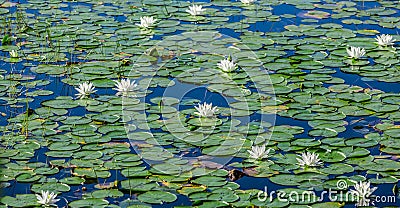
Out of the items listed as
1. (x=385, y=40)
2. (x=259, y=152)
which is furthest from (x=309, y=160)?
(x=385, y=40)

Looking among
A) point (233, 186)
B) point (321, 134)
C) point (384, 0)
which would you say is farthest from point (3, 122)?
point (384, 0)

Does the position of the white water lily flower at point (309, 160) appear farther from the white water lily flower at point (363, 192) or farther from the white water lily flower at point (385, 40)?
the white water lily flower at point (385, 40)

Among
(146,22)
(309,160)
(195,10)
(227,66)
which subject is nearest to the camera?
(309,160)

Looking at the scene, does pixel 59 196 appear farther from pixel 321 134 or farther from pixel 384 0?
pixel 384 0

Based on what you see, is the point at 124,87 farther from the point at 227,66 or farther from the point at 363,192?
the point at 363,192

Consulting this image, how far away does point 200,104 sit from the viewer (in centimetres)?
520

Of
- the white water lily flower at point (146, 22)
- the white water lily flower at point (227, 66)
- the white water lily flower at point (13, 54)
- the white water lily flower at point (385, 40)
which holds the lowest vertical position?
the white water lily flower at point (227, 66)

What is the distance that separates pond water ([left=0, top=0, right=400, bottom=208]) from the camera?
4.17 metres

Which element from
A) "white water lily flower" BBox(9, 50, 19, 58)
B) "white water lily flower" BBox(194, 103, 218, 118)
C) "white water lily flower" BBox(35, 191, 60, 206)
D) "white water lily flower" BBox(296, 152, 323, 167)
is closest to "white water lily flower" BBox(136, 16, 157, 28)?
"white water lily flower" BBox(9, 50, 19, 58)

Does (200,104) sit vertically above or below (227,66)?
below

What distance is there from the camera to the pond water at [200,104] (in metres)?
4.17

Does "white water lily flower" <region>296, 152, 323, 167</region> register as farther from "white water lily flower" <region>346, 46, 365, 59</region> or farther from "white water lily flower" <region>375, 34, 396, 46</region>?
"white water lily flower" <region>375, 34, 396, 46</region>

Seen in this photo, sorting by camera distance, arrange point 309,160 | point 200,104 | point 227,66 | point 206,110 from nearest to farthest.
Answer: point 309,160 < point 206,110 < point 200,104 < point 227,66

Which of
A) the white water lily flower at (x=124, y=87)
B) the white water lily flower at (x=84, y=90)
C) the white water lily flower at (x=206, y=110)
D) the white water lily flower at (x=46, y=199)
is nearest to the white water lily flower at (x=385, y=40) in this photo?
the white water lily flower at (x=206, y=110)
